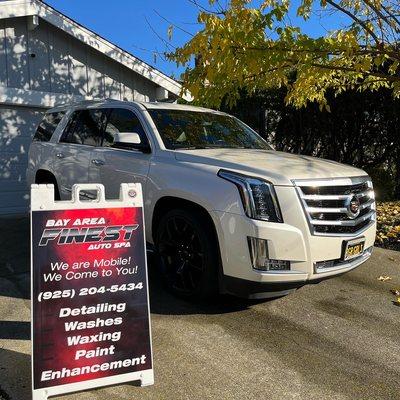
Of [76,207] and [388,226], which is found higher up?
[76,207]

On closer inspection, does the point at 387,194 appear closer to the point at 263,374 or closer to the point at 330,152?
the point at 330,152

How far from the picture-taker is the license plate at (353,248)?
420cm

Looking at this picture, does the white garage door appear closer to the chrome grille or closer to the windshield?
the windshield

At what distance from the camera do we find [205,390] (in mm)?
3145

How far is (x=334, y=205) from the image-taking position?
4.15 m

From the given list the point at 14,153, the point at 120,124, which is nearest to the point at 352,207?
the point at 120,124

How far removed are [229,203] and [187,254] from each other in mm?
769

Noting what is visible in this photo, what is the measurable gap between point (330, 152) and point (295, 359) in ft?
30.5

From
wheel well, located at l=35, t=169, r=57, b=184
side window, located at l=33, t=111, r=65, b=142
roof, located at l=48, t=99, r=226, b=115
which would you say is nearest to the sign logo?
roof, located at l=48, t=99, r=226, b=115

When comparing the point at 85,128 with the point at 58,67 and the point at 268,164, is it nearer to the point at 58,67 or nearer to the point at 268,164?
the point at 268,164

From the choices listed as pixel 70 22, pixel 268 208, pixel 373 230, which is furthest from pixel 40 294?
pixel 70 22

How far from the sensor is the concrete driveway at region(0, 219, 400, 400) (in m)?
3.17

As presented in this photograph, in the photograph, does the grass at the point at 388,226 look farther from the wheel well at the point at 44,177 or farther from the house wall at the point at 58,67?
the house wall at the point at 58,67

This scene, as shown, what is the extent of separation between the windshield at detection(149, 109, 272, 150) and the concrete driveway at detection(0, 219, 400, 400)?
158cm
